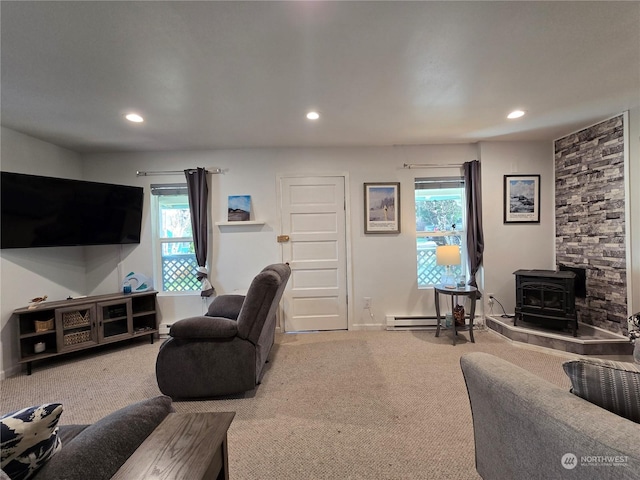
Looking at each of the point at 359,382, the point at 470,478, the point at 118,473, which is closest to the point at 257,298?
the point at 359,382

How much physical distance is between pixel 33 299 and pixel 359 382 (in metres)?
3.38

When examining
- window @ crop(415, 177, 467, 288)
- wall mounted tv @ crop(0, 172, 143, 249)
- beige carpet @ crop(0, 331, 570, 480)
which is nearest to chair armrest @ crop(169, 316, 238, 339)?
beige carpet @ crop(0, 331, 570, 480)

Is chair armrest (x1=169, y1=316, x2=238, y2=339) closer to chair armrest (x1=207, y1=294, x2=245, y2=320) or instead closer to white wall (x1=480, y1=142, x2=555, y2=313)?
chair armrest (x1=207, y1=294, x2=245, y2=320)

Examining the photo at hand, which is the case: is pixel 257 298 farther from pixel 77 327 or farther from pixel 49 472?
pixel 77 327

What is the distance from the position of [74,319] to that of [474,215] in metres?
4.70

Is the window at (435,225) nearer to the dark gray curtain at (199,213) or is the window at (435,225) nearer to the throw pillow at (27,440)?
the dark gray curtain at (199,213)

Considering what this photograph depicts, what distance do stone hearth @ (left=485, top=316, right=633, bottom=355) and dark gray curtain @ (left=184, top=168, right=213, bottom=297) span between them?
363 centimetres

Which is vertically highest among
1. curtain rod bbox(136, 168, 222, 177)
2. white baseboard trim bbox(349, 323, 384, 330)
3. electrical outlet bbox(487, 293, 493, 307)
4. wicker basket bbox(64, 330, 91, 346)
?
curtain rod bbox(136, 168, 222, 177)

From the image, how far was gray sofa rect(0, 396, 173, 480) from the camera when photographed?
27.3 inches

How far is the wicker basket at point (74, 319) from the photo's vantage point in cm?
284

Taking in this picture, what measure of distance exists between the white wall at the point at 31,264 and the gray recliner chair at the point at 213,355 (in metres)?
1.88

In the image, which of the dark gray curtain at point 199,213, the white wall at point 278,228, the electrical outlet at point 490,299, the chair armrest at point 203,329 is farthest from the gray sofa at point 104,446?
the electrical outlet at point 490,299

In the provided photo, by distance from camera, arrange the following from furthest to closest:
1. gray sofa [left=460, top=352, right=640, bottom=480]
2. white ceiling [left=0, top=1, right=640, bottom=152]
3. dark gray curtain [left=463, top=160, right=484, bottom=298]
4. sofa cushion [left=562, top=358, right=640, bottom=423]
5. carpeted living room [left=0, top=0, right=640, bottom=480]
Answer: dark gray curtain [left=463, top=160, right=484, bottom=298] → white ceiling [left=0, top=1, right=640, bottom=152] → carpeted living room [left=0, top=0, right=640, bottom=480] → sofa cushion [left=562, top=358, right=640, bottom=423] → gray sofa [left=460, top=352, right=640, bottom=480]

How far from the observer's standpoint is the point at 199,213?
11.4ft
